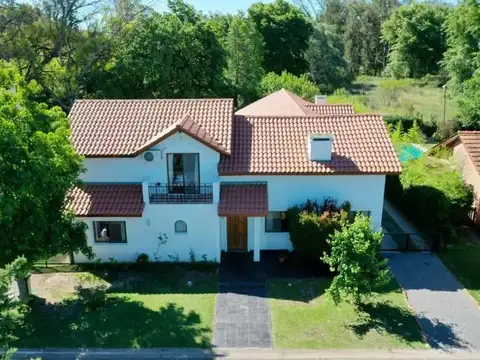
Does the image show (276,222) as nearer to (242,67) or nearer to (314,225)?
(314,225)

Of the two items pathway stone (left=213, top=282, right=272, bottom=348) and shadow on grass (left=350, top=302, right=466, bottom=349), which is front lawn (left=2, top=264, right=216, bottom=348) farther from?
shadow on grass (left=350, top=302, right=466, bottom=349)

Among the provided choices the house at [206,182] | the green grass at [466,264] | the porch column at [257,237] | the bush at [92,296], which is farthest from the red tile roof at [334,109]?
the bush at [92,296]

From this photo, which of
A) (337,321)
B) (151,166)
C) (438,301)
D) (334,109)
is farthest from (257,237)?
(334,109)

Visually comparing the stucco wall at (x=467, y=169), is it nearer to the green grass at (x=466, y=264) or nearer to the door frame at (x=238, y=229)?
the green grass at (x=466, y=264)

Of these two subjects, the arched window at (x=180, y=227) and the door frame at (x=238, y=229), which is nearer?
the arched window at (x=180, y=227)

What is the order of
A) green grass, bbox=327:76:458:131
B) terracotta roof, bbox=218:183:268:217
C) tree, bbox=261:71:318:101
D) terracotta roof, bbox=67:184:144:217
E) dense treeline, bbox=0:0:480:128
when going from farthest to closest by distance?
green grass, bbox=327:76:458:131 → tree, bbox=261:71:318:101 → dense treeline, bbox=0:0:480:128 → terracotta roof, bbox=67:184:144:217 → terracotta roof, bbox=218:183:268:217

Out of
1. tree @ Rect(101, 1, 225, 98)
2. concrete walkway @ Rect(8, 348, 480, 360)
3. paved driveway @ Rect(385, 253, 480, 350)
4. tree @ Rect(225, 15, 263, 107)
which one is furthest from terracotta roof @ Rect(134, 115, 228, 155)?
tree @ Rect(225, 15, 263, 107)
